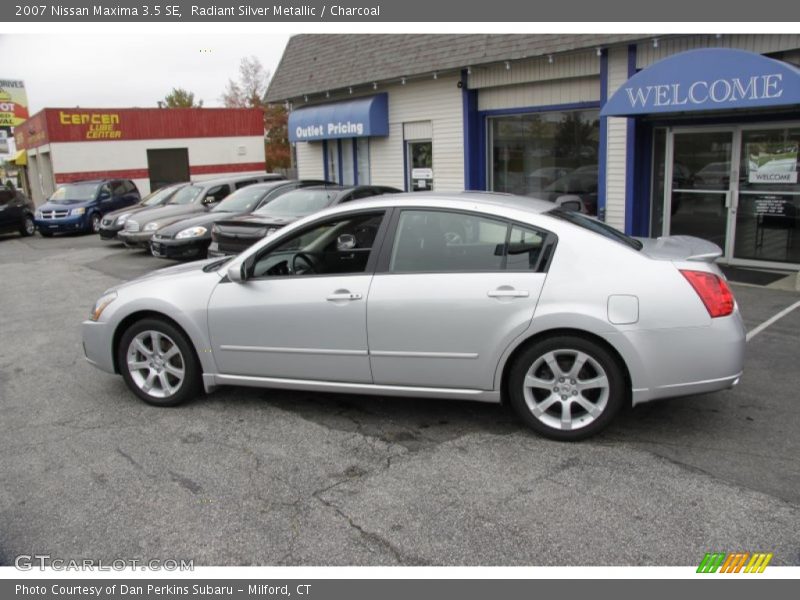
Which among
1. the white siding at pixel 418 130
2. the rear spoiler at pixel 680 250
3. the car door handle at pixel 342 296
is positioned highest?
the white siding at pixel 418 130

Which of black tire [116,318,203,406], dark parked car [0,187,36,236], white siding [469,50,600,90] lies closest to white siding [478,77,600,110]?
white siding [469,50,600,90]

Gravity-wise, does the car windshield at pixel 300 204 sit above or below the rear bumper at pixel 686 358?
above

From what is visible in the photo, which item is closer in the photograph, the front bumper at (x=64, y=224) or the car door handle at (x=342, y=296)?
the car door handle at (x=342, y=296)

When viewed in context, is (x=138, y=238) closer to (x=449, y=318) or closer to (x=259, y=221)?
(x=259, y=221)

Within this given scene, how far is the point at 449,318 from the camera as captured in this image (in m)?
4.43

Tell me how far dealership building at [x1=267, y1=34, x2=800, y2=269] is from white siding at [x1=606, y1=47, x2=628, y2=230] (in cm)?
2

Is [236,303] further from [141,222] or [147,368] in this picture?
[141,222]

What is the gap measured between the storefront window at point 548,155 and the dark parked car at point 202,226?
11.4ft

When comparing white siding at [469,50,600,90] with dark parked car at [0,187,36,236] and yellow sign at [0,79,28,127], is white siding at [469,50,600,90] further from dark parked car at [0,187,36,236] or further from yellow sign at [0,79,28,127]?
yellow sign at [0,79,28,127]

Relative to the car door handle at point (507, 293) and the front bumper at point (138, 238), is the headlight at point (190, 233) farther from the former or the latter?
the car door handle at point (507, 293)

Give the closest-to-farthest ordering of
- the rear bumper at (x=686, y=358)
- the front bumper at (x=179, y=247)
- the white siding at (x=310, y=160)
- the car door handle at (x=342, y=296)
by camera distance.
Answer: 1. the rear bumper at (x=686, y=358)
2. the car door handle at (x=342, y=296)
3. the front bumper at (x=179, y=247)
4. the white siding at (x=310, y=160)

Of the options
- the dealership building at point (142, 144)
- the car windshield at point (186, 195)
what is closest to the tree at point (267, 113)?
the dealership building at point (142, 144)

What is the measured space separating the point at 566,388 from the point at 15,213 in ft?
71.1

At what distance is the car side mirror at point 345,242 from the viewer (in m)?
4.98
